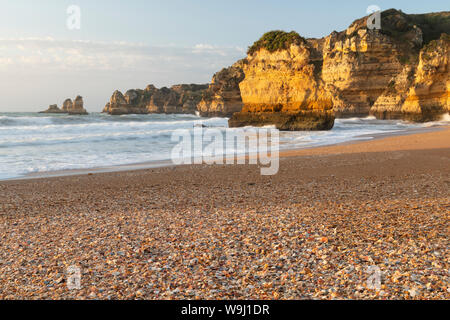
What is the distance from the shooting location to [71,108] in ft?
381

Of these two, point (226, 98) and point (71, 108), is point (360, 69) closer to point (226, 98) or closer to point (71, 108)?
point (226, 98)

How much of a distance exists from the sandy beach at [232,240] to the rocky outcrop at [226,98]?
50801mm

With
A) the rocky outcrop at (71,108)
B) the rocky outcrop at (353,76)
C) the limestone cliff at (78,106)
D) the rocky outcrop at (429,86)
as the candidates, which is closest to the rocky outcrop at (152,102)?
the limestone cliff at (78,106)

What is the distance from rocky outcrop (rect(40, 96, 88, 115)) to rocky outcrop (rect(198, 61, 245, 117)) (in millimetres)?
57760

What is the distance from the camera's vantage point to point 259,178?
853cm

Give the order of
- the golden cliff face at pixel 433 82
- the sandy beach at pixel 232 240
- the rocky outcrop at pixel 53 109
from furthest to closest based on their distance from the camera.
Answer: the rocky outcrop at pixel 53 109 < the golden cliff face at pixel 433 82 < the sandy beach at pixel 232 240

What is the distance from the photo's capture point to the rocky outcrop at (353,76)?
1164 inches

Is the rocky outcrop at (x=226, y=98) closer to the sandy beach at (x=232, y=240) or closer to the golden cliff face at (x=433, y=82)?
the golden cliff face at (x=433, y=82)

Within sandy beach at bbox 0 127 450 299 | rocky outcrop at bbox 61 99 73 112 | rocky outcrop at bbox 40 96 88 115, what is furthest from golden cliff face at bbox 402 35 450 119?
rocky outcrop at bbox 61 99 73 112

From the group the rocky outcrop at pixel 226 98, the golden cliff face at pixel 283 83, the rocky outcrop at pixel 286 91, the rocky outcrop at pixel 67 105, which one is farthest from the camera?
the rocky outcrop at pixel 67 105

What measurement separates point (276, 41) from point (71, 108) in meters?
104

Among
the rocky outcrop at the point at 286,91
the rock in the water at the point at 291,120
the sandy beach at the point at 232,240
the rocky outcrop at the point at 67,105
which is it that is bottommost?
the sandy beach at the point at 232,240

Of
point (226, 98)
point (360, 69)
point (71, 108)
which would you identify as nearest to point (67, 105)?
point (71, 108)

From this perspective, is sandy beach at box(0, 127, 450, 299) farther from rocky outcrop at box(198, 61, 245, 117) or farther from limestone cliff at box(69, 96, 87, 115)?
limestone cliff at box(69, 96, 87, 115)
